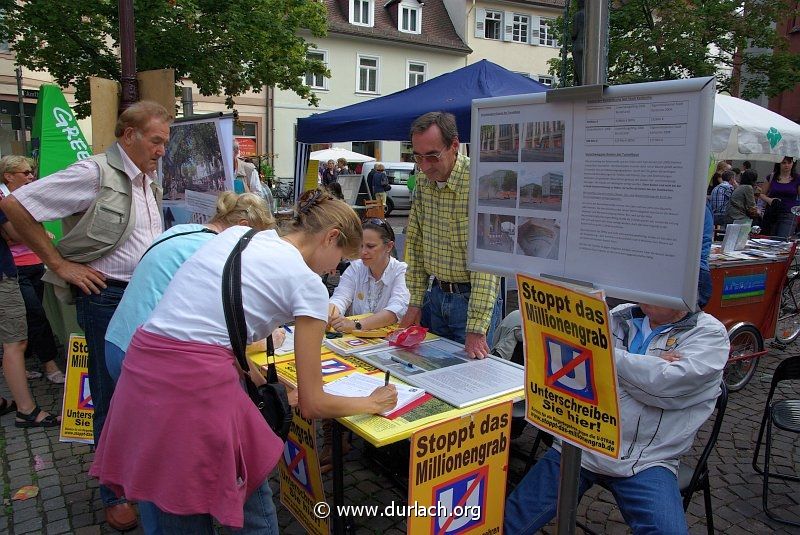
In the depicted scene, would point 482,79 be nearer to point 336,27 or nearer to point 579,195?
point 579,195

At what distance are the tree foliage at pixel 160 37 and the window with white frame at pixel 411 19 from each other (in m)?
17.9

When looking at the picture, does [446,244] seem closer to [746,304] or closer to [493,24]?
[746,304]

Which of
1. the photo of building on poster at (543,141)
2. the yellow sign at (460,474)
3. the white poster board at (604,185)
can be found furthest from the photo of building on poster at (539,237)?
the yellow sign at (460,474)

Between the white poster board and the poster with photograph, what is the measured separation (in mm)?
2599

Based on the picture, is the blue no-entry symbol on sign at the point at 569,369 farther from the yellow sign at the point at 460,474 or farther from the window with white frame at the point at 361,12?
the window with white frame at the point at 361,12

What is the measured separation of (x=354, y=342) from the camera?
298cm

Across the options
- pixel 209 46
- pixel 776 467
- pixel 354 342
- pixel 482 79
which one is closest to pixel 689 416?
pixel 354 342

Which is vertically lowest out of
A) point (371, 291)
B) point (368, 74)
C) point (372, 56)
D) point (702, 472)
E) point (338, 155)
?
point (702, 472)

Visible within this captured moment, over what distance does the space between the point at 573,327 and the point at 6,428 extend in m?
3.95

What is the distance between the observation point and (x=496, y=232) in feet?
5.86

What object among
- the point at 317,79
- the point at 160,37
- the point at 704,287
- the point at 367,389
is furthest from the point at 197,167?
the point at 317,79

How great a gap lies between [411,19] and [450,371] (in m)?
27.6

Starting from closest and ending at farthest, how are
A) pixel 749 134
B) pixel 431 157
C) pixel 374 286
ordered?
pixel 431 157 → pixel 374 286 → pixel 749 134

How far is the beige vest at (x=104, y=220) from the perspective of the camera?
2.45 meters
